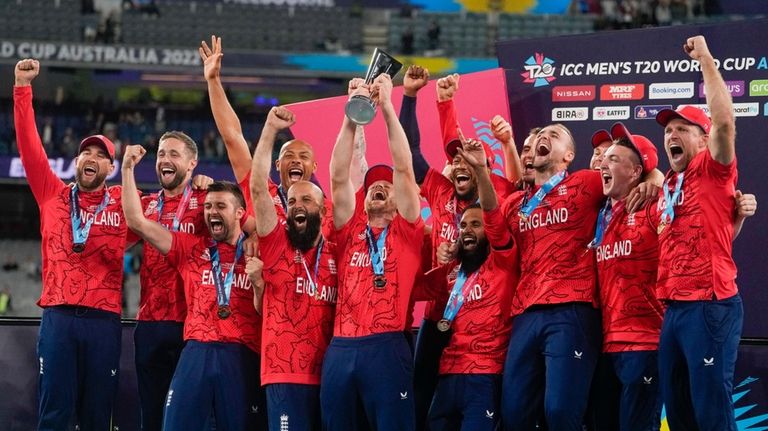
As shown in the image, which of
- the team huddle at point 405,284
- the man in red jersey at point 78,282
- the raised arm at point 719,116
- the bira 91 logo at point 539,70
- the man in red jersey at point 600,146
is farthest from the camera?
the bira 91 logo at point 539,70

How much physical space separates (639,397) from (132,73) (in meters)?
20.8

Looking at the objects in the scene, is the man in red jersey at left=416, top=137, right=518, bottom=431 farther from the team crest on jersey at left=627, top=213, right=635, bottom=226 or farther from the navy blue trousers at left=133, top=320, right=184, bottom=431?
the navy blue trousers at left=133, top=320, right=184, bottom=431

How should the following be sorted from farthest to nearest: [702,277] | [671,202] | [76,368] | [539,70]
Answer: [539,70], [76,368], [671,202], [702,277]

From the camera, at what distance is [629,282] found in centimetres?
598

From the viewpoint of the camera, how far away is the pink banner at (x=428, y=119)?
8.24 meters

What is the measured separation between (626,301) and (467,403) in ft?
3.49

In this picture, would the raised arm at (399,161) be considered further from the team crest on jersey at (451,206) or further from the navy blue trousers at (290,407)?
the navy blue trousers at (290,407)

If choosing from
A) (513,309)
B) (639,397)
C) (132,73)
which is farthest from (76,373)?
(132,73)

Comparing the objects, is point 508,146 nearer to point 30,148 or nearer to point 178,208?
point 178,208

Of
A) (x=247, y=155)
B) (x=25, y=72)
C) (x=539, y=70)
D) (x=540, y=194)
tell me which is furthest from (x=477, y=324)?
(x=25, y=72)

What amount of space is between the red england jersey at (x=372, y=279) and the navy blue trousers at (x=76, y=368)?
159 centimetres

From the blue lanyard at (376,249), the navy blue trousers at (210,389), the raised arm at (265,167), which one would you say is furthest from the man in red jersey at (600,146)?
the navy blue trousers at (210,389)

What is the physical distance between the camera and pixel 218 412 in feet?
20.9

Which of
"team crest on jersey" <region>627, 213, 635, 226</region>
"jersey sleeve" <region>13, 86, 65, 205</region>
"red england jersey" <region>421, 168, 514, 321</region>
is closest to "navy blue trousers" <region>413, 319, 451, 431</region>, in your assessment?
"red england jersey" <region>421, 168, 514, 321</region>
